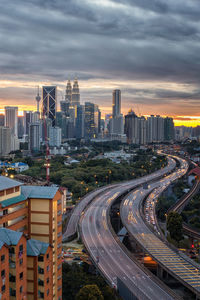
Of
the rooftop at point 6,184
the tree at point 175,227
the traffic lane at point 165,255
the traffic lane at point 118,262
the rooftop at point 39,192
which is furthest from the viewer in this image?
the tree at point 175,227

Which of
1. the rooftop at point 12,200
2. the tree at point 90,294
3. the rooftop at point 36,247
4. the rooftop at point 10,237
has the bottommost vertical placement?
the tree at point 90,294

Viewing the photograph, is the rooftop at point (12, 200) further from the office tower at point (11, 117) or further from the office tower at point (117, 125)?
the office tower at point (117, 125)

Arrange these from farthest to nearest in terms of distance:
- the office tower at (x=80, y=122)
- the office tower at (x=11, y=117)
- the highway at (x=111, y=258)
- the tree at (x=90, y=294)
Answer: the office tower at (x=80, y=122) < the office tower at (x=11, y=117) < the highway at (x=111, y=258) < the tree at (x=90, y=294)

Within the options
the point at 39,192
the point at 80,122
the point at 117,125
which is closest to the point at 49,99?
the point at 80,122

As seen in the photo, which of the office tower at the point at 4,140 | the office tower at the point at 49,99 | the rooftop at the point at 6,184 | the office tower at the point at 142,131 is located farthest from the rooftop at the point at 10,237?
the office tower at the point at 49,99

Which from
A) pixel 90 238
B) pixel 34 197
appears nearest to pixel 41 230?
pixel 34 197

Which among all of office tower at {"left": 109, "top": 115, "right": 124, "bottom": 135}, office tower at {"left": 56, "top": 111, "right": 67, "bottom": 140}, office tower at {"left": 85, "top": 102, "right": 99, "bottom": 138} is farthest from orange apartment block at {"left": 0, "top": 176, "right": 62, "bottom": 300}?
office tower at {"left": 109, "top": 115, "right": 124, "bottom": 135}

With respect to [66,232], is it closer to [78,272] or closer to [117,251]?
[117,251]

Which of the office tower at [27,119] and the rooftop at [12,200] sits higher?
the office tower at [27,119]
